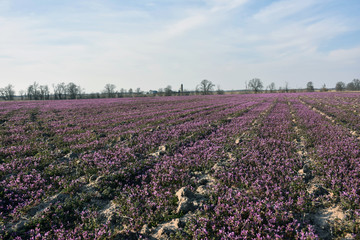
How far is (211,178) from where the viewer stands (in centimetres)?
642

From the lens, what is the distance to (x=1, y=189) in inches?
227

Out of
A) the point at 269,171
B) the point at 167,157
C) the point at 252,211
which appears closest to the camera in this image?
the point at 252,211

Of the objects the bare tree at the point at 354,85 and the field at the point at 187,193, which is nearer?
the field at the point at 187,193

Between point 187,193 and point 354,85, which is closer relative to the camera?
point 187,193

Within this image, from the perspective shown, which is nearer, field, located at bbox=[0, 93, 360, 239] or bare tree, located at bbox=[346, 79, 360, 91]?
field, located at bbox=[0, 93, 360, 239]

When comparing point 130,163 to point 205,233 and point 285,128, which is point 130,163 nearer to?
point 205,233

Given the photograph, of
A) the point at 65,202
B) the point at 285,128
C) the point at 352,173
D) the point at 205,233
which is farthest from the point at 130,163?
the point at 285,128

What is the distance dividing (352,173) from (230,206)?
4352mm

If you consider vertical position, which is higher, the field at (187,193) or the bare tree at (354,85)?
the bare tree at (354,85)

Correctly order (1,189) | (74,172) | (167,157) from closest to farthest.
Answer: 1. (1,189)
2. (74,172)
3. (167,157)

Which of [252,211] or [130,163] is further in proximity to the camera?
[130,163]

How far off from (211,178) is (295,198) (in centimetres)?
243

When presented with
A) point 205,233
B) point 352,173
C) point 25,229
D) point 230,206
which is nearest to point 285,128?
point 352,173

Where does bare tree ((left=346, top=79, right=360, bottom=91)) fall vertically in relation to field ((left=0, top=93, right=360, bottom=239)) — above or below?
above
